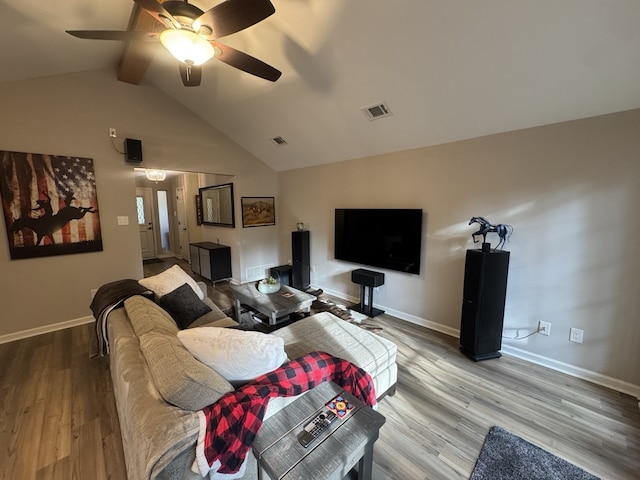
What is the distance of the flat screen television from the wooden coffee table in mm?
1146

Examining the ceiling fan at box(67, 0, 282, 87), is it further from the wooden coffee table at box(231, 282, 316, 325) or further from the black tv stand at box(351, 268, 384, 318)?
the black tv stand at box(351, 268, 384, 318)

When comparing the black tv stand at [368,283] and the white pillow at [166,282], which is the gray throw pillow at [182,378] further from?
the black tv stand at [368,283]

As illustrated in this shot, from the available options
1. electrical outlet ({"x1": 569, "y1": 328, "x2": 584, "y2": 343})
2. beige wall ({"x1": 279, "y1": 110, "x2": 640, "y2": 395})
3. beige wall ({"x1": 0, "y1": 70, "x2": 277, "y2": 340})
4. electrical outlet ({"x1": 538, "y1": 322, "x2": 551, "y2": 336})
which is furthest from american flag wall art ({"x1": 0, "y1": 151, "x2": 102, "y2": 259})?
electrical outlet ({"x1": 569, "y1": 328, "x2": 584, "y2": 343})

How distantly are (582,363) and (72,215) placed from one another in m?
5.54

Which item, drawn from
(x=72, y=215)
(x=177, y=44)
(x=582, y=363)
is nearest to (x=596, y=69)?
(x=582, y=363)

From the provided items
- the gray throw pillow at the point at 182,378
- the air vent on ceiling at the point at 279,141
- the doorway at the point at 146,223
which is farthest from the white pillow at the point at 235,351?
the doorway at the point at 146,223

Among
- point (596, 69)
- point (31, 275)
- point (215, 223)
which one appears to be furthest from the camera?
point (215, 223)

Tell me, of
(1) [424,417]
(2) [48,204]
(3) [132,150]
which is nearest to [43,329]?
(2) [48,204]

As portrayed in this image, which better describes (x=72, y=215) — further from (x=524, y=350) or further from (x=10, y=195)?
(x=524, y=350)

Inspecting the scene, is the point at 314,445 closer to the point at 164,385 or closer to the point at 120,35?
the point at 164,385

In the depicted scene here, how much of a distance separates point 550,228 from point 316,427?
2591mm

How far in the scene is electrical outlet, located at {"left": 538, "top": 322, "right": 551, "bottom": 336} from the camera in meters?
2.44

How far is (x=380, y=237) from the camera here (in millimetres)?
3561

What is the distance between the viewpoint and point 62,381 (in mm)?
2225
